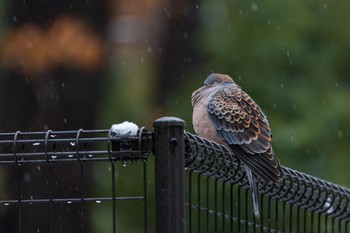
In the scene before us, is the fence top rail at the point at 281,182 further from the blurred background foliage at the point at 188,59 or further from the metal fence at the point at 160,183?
the blurred background foliage at the point at 188,59

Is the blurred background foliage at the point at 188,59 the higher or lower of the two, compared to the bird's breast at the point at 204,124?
higher

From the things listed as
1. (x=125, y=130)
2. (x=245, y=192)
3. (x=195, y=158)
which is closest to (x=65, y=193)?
(x=245, y=192)

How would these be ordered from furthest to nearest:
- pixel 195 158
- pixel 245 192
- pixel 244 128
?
pixel 244 128, pixel 245 192, pixel 195 158

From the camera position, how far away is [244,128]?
6.43m

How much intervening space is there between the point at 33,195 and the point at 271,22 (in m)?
3.39

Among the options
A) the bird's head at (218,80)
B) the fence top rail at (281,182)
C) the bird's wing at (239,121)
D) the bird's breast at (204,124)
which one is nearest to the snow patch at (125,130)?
the fence top rail at (281,182)

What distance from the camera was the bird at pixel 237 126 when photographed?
5906 mm

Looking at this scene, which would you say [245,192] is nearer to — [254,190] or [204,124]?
[254,190]

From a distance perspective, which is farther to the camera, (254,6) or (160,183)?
(254,6)

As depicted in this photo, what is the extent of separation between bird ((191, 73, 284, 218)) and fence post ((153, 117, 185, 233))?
1.59 m

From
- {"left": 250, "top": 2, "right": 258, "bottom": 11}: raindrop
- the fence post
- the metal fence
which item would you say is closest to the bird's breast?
the metal fence

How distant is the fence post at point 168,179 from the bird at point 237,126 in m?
1.59

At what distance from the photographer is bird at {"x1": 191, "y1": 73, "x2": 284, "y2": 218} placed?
5906 mm

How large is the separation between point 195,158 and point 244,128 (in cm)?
205
